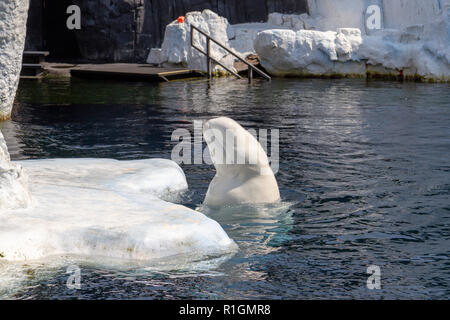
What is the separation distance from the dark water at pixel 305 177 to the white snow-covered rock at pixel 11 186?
698 mm

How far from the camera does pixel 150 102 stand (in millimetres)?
13320

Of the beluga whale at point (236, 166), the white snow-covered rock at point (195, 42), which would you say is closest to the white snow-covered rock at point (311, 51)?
the white snow-covered rock at point (195, 42)

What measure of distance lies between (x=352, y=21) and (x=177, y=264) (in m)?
17.5

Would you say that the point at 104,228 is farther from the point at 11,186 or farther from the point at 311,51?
the point at 311,51

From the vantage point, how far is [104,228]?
4.42m

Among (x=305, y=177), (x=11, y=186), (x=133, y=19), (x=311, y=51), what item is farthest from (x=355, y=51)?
(x=11, y=186)

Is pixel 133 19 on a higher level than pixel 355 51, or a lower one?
higher

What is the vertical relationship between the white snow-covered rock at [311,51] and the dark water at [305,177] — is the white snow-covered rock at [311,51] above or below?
above

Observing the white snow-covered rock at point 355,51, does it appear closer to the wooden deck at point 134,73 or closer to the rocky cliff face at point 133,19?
the wooden deck at point 134,73

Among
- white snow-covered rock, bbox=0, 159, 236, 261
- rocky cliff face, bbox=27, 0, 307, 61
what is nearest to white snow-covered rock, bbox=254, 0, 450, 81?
rocky cliff face, bbox=27, 0, 307, 61

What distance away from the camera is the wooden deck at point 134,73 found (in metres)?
17.3

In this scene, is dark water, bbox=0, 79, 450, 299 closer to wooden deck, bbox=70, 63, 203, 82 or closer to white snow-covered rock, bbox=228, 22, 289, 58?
wooden deck, bbox=70, 63, 203, 82

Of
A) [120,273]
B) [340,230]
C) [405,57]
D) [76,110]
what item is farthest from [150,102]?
[120,273]

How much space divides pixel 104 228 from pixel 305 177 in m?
3.05
